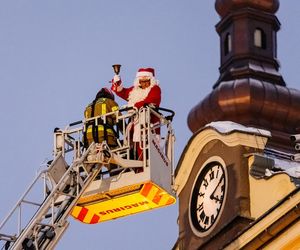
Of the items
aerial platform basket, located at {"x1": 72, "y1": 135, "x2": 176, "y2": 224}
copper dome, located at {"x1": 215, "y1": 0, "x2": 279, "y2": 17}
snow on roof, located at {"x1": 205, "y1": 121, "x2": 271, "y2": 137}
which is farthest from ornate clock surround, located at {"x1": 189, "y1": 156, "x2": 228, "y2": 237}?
aerial platform basket, located at {"x1": 72, "y1": 135, "x2": 176, "y2": 224}

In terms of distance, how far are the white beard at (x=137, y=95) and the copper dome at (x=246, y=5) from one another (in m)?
12.9

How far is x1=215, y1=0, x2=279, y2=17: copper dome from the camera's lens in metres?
37.6

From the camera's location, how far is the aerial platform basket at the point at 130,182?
23.5 meters

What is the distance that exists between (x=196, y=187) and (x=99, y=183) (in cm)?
1046

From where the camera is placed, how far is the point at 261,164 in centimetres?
3231

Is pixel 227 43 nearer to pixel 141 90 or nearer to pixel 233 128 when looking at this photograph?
pixel 233 128

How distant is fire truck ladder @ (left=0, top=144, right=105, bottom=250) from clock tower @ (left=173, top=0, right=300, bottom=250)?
3.60m

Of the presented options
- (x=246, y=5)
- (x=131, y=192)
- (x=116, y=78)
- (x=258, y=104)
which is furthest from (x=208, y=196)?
(x=131, y=192)

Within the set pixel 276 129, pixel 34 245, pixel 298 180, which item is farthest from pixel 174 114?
pixel 276 129

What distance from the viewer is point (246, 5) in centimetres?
3762

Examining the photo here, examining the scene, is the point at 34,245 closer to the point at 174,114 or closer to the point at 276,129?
the point at 174,114

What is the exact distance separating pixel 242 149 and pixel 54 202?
10.3 meters

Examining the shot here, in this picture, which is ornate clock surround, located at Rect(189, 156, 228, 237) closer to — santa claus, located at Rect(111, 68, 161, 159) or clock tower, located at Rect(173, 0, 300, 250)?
clock tower, located at Rect(173, 0, 300, 250)

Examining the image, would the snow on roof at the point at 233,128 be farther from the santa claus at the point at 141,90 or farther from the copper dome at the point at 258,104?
the santa claus at the point at 141,90
